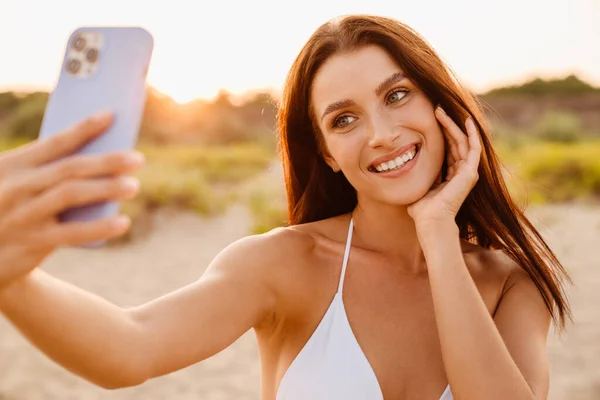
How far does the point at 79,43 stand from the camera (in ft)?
3.66

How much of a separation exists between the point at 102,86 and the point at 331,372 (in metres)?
1.30

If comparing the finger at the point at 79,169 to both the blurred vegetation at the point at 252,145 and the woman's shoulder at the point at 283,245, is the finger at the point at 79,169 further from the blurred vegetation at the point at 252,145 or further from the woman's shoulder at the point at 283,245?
the blurred vegetation at the point at 252,145

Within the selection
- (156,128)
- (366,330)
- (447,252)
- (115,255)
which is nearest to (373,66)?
(447,252)

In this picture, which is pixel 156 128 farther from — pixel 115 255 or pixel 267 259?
pixel 267 259

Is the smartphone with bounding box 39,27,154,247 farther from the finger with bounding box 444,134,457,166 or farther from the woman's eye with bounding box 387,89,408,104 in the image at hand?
the finger with bounding box 444,134,457,166

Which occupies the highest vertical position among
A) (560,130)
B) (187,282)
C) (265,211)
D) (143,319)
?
(143,319)

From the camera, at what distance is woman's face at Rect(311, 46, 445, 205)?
86.5 inches

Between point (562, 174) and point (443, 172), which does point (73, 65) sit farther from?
point (562, 174)

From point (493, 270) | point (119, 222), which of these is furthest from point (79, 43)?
point (493, 270)

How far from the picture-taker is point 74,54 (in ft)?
3.66

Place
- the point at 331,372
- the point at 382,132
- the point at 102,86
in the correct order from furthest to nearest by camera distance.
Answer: the point at 382,132
the point at 331,372
the point at 102,86

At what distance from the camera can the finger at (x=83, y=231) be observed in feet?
3.11

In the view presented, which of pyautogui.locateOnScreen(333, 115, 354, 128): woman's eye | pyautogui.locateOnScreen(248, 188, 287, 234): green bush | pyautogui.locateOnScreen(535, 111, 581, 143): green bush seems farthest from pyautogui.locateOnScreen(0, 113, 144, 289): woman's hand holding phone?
pyautogui.locateOnScreen(535, 111, 581, 143): green bush

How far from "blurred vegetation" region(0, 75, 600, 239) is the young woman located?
42 cm
